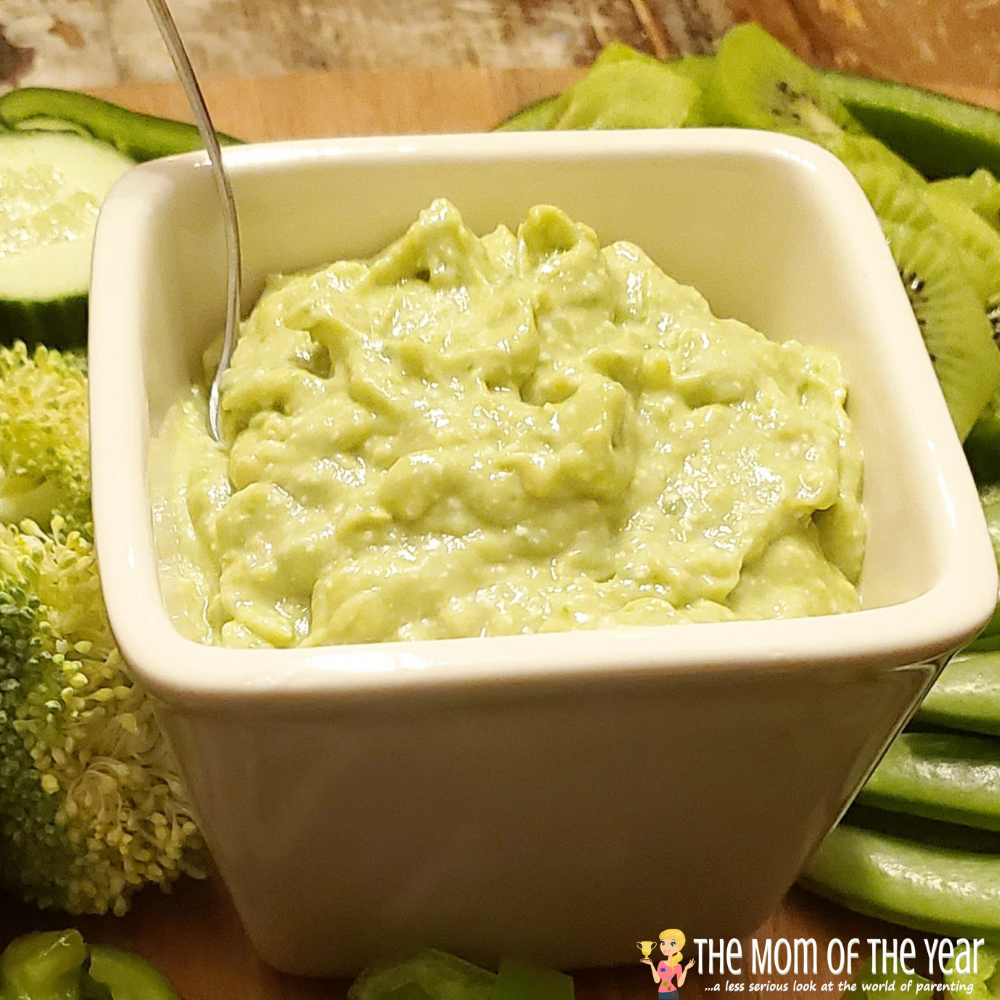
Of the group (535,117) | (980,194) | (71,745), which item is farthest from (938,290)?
(71,745)

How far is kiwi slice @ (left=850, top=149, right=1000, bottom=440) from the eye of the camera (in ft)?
4.99

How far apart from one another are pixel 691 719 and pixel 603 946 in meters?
0.37

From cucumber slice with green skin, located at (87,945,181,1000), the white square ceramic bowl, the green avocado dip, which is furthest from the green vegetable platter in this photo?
cucumber slice with green skin, located at (87,945,181,1000)

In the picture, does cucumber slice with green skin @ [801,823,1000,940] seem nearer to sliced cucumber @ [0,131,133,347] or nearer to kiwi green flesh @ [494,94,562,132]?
sliced cucumber @ [0,131,133,347]

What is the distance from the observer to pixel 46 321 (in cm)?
135

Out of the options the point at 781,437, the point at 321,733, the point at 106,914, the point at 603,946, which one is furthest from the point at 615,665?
the point at 106,914

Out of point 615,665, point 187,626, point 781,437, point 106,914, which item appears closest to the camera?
point 615,665

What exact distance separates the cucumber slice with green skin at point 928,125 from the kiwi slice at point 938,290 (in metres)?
0.27

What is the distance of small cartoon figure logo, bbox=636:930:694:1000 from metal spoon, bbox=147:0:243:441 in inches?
23.2

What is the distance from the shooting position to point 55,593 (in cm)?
108

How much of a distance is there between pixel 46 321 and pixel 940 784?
3.38 ft

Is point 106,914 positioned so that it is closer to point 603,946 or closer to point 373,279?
point 603,946

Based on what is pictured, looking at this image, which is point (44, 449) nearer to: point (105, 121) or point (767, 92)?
point (105, 121)

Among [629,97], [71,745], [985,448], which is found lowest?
[71,745]
